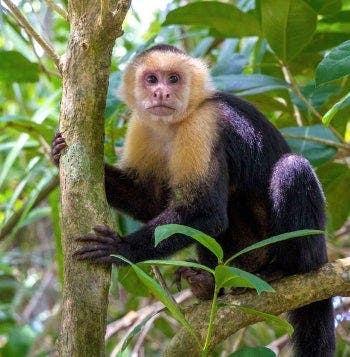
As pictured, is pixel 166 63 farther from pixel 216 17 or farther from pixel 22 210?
pixel 22 210

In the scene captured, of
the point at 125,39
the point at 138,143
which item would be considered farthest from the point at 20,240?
the point at 138,143

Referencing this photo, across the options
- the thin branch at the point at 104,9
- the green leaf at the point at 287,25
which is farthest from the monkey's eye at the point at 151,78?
the thin branch at the point at 104,9

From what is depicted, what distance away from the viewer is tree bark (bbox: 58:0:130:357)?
2031 mm

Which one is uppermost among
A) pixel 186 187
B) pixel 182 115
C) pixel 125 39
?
pixel 125 39

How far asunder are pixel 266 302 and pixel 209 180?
628 millimetres

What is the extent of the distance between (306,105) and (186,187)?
2.53ft

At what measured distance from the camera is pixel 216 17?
3.35m

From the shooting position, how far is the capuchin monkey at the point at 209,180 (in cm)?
279

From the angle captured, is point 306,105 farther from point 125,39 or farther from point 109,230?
point 125,39

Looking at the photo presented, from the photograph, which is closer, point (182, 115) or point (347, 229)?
point (182, 115)

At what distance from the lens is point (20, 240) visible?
5871 mm

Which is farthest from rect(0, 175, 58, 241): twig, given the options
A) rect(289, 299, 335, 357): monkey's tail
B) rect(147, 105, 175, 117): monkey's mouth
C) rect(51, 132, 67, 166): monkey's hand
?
rect(289, 299, 335, 357): monkey's tail

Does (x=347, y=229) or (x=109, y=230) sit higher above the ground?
(x=109, y=230)

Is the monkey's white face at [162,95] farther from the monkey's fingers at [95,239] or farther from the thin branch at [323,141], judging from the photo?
the monkey's fingers at [95,239]
